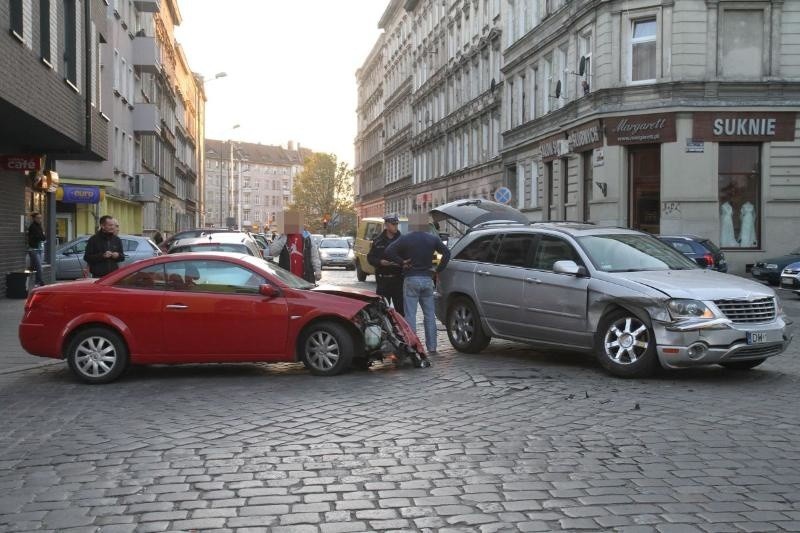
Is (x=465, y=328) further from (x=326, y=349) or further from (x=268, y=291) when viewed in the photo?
(x=268, y=291)

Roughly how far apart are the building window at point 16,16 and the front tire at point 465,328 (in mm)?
8664

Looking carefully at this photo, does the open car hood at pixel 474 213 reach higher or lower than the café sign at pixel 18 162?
lower

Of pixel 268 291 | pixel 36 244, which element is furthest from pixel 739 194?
pixel 268 291

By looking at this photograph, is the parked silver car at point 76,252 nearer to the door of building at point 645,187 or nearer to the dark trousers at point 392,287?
the dark trousers at point 392,287

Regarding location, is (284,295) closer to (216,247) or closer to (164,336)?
(164,336)

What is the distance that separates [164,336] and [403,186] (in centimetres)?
6835

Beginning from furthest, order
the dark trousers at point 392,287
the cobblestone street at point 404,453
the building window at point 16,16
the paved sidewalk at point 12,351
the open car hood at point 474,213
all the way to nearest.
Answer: the building window at point 16,16 < the open car hood at point 474,213 < the dark trousers at point 392,287 < the paved sidewalk at point 12,351 < the cobblestone street at point 404,453

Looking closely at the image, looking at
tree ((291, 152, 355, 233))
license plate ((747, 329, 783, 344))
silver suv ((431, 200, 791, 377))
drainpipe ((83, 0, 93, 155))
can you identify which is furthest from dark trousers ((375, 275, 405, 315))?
tree ((291, 152, 355, 233))

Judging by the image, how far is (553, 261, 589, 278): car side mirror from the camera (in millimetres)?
9969

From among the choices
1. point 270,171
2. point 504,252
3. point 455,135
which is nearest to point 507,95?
point 455,135

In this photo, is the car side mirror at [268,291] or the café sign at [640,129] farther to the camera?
the café sign at [640,129]

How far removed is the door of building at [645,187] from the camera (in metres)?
30.6

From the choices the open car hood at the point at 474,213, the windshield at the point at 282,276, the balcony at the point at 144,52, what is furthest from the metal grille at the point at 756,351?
the balcony at the point at 144,52

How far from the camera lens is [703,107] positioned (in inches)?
1169
